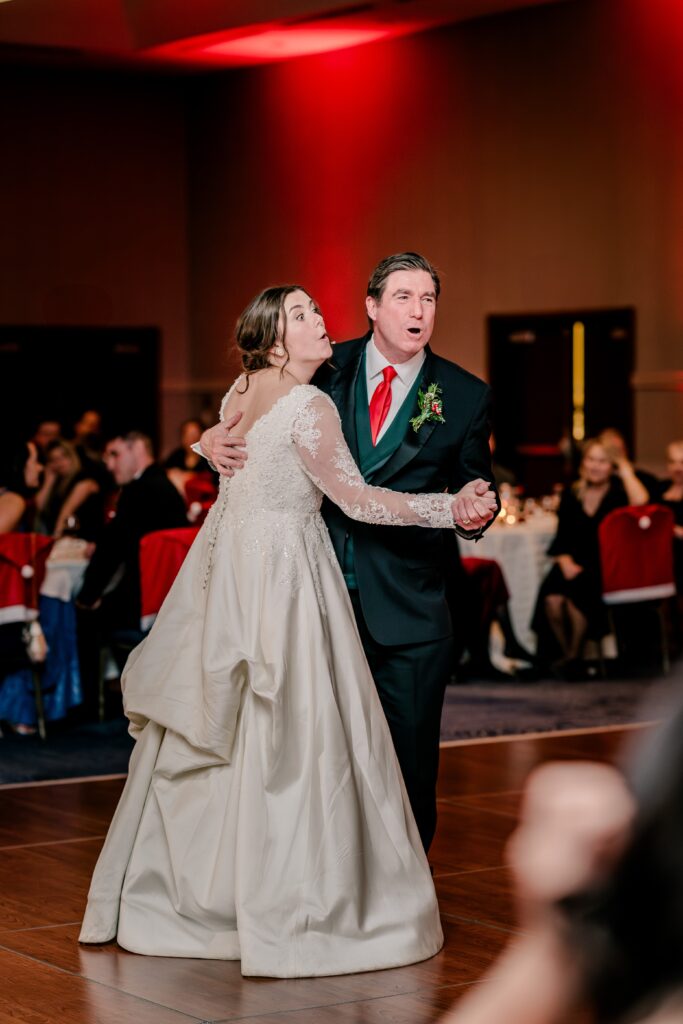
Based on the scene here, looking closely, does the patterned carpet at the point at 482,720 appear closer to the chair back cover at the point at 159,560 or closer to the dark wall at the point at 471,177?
the chair back cover at the point at 159,560

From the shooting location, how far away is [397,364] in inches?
158

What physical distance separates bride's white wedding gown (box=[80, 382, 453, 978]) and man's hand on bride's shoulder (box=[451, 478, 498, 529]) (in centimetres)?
4

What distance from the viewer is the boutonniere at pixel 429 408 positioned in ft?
12.9

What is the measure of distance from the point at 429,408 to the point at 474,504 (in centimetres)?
39

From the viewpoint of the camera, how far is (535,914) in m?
1.15

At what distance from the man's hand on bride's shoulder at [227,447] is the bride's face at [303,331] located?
21 centimetres

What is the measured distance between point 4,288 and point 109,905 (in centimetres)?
1227

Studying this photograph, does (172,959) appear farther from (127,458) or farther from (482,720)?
(127,458)

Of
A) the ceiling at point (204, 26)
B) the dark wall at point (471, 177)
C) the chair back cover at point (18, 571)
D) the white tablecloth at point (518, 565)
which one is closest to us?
the chair back cover at point (18, 571)

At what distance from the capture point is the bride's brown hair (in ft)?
12.6

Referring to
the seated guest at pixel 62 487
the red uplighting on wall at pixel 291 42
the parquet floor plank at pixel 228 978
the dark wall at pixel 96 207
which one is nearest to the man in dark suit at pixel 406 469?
the parquet floor plank at pixel 228 978

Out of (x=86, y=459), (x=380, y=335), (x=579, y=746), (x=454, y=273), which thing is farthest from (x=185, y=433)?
(x=380, y=335)

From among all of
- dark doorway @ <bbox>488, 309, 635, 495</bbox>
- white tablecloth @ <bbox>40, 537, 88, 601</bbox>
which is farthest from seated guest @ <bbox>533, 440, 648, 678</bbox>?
dark doorway @ <bbox>488, 309, 635, 495</bbox>

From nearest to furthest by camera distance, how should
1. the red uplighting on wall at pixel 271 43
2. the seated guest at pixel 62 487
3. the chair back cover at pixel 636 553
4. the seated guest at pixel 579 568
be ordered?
the chair back cover at pixel 636 553 < the seated guest at pixel 579 568 < the seated guest at pixel 62 487 < the red uplighting on wall at pixel 271 43
